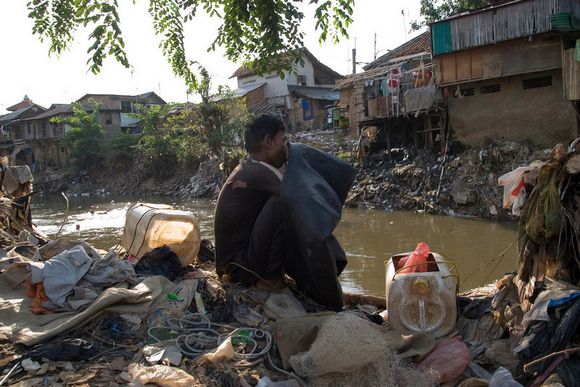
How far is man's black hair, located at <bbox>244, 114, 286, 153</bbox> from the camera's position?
3623 mm

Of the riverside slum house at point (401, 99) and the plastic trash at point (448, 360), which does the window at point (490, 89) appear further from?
the plastic trash at point (448, 360)

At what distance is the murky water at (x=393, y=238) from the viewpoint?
27.5ft

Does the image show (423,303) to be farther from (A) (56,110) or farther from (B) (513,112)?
(A) (56,110)

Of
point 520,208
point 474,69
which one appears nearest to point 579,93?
point 474,69

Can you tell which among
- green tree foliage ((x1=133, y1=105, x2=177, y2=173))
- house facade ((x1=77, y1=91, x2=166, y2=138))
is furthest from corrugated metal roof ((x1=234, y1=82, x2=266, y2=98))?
house facade ((x1=77, y1=91, x2=166, y2=138))

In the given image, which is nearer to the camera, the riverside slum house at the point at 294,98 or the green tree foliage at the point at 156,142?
the green tree foliage at the point at 156,142

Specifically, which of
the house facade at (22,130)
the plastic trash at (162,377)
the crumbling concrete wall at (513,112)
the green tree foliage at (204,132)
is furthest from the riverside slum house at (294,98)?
the plastic trash at (162,377)

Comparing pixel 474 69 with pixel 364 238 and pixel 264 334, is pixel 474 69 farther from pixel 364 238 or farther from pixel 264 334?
pixel 264 334

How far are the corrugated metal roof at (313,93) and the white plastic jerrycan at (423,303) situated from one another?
26.3m

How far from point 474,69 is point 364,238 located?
685 centimetres

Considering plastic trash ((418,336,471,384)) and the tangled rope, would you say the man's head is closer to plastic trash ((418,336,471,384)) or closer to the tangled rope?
the tangled rope

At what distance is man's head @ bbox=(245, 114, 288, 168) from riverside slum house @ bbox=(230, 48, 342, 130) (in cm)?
2366

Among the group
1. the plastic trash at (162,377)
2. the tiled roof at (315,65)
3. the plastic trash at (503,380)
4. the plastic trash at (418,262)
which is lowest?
the plastic trash at (503,380)

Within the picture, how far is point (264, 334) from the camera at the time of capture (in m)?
2.99
